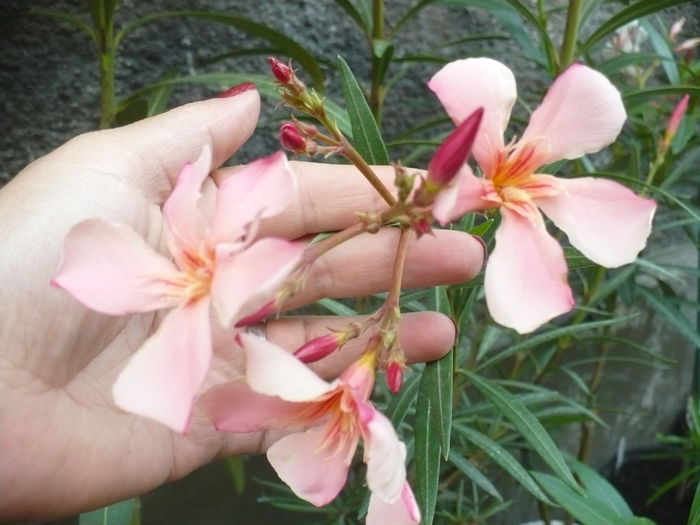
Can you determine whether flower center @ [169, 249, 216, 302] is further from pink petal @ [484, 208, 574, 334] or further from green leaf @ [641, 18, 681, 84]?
green leaf @ [641, 18, 681, 84]

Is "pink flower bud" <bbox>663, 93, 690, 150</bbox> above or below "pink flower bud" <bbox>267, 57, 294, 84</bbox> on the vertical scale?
below

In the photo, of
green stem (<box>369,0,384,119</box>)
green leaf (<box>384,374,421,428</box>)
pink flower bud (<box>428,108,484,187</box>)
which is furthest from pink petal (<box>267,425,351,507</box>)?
green stem (<box>369,0,384,119</box>)

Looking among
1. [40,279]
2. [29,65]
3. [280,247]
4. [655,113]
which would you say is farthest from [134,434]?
[655,113]

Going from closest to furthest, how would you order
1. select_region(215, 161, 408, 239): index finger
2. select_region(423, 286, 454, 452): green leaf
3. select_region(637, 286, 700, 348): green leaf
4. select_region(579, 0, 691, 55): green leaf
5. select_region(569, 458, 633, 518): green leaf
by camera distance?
select_region(423, 286, 454, 452): green leaf → select_region(215, 161, 408, 239): index finger → select_region(579, 0, 691, 55): green leaf → select_region(569, 458, 633, 518): green leaf → select_region(637, 286, 700, 348): green leaf

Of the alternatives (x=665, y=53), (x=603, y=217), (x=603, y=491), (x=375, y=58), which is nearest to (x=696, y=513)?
(x=603, y=491)

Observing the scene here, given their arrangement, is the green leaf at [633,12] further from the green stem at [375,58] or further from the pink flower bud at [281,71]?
the pink flower bud at [281,71]

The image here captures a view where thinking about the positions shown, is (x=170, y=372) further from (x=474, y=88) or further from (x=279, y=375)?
(x=474, y=88)

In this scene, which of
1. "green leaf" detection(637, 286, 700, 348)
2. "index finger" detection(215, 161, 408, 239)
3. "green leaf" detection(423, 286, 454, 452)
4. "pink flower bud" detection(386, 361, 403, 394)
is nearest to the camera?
"pink flower bud" detection(386, 361, 403, 394)

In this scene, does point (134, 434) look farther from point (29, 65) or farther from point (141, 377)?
point (29, 65)
